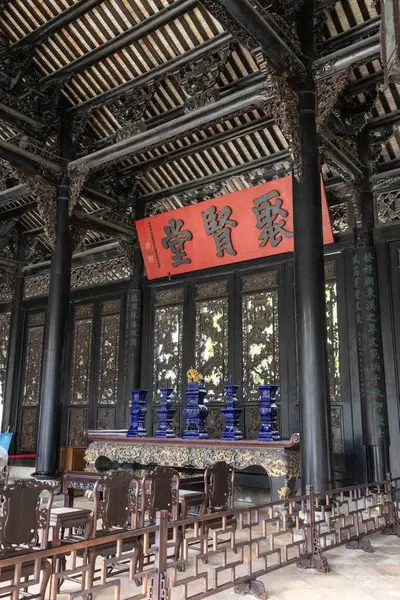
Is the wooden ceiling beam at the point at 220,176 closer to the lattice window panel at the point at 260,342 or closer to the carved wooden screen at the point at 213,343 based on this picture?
the carved wooden screen at the point at 213,343

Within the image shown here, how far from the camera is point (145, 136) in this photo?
221 inches

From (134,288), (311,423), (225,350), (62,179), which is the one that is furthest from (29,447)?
(311,423)

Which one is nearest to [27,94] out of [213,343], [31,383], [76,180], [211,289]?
[76,180]

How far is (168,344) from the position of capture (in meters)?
7.38

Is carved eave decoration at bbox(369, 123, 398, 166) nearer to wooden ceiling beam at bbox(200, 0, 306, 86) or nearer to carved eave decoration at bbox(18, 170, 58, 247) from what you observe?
wooden ceiling beam at bbox(200, 0, 306, 86)

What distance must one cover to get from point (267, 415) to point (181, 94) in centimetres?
379

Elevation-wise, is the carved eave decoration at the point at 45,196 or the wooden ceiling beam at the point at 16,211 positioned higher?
the wooden ceiling beam at the point at 16,211

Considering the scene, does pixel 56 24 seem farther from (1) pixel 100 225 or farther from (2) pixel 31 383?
(2) pixel 31 383

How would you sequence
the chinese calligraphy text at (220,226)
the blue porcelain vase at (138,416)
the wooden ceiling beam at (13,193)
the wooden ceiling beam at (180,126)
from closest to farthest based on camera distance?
the wooden ceiling beam at (180,126) < the blue porcelain vase at (138,416) < the chinese calligraphy text at (220,226) < the wooden ceiling beam at (13,193)

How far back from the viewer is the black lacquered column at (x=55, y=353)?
19.3 ft

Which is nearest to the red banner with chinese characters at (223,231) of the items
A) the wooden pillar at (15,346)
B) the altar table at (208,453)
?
the altar table at (208,453)

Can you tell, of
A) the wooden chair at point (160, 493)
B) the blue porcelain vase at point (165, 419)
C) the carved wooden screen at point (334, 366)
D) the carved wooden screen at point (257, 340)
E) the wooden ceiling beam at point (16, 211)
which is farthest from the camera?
the wooden ceiling beam at point (16, 211)

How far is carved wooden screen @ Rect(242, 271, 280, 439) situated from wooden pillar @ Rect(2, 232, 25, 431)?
444 centimetres

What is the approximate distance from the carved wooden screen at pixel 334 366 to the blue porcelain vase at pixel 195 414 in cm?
137
